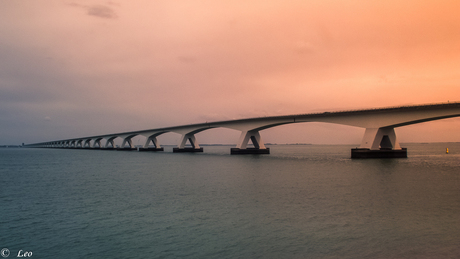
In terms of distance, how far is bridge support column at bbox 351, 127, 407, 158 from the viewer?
5028 centimetres

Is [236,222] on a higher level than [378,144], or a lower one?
lower

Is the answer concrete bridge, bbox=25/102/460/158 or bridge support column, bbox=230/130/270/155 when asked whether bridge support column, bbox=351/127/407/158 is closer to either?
concrete bridge, bbox=25/102/460/158

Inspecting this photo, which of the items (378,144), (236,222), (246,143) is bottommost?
Result: (236,222)

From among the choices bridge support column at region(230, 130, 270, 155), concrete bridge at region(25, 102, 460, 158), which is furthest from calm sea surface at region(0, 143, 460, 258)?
bridge support column at region(230, 130, 270, 155)

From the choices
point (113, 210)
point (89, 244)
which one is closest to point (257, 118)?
point (113, 210)

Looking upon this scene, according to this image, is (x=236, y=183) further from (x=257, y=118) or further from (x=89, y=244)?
(x=257, y=118)

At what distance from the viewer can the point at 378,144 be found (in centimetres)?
5075

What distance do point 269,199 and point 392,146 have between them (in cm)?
4231

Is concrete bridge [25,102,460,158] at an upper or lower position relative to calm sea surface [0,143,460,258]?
upper

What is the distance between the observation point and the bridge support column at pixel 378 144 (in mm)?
50281

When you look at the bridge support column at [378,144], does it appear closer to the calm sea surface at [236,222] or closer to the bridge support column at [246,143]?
the bridge support column at [246,143]

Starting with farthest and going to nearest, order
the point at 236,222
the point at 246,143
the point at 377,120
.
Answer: the point at 246,143, the point at 377,120, the point at 236,222

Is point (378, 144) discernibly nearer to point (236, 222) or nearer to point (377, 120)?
point (377, 120)

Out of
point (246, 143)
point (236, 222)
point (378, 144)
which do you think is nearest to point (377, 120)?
point (378, 144)
